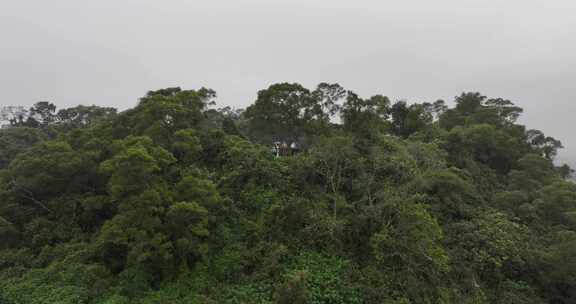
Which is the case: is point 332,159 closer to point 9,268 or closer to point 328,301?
point 328,301

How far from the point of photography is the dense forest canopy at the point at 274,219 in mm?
10250

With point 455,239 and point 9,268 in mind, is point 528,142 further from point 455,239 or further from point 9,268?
point 9,268

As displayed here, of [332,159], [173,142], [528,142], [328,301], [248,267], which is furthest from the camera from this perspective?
[528,142]

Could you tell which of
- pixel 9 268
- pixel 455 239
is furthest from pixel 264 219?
pixel 9 268

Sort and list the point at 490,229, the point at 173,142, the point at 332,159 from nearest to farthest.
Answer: the point at 490,229 < the point at 332,159 < the point at 173,142

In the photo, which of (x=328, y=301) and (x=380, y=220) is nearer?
(x=328, y=301)

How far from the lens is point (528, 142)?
24.7m

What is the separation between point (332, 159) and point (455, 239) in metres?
6.81

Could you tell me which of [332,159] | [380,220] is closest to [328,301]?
[380,220]

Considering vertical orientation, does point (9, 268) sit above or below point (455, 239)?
below

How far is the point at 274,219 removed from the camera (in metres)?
12.7

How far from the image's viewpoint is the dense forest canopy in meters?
10.2

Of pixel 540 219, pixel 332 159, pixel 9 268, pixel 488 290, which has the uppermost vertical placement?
pixel 332 159

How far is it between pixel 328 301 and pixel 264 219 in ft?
15.2
